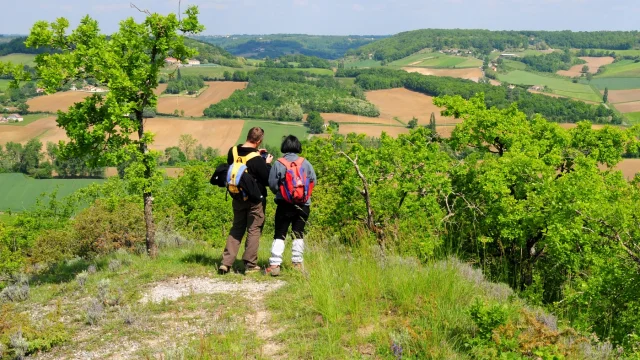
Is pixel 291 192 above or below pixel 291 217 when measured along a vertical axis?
above

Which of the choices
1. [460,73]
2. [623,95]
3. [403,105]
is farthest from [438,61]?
[403,105]

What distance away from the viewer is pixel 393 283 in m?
5.35

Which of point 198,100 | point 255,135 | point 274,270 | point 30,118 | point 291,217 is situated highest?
point 255,135

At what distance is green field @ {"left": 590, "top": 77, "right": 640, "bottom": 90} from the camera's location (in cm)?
11375

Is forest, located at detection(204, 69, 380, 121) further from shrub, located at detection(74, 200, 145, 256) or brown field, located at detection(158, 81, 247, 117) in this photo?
shrub, located at detection(74, 200, 145, 256)

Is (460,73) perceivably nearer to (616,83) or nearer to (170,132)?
(616,83)

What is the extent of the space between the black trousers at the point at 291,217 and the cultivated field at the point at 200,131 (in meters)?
64.1

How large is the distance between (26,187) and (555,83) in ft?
397

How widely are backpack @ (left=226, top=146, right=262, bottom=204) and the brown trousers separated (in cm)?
27

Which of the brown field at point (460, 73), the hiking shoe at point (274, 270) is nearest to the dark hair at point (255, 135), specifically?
the hiking shoe at point (274, 270)

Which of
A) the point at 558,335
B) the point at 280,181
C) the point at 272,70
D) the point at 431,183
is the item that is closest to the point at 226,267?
the point at 280,181

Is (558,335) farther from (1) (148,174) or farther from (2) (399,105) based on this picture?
(2) (399,105)

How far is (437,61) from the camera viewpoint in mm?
173125

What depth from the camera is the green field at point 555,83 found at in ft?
348
